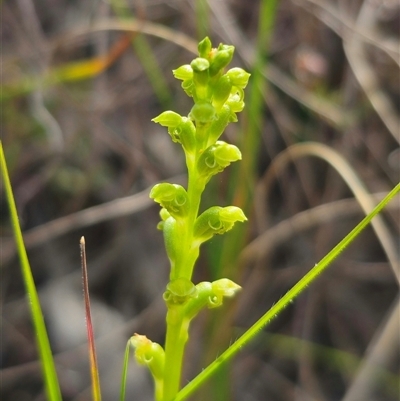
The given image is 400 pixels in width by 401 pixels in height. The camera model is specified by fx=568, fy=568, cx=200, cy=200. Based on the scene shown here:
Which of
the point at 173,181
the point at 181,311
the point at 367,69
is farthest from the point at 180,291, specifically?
the point at 367,69

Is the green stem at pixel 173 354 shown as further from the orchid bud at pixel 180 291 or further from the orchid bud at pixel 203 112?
the orchid bud at pixel 203 112

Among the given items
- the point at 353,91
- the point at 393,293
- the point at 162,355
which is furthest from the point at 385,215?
the point at 162,355

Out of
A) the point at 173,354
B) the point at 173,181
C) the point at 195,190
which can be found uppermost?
the point at 173,181

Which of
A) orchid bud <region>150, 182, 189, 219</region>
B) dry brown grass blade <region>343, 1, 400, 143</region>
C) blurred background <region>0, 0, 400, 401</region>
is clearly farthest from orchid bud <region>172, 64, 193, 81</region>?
dry brown grass blade <region>343, 1, 400, 143</region>

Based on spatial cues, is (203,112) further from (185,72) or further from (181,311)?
(181,311)

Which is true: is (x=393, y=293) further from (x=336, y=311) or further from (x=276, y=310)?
(x=276, y=310)

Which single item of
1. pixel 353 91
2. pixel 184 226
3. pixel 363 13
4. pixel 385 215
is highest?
pixel 363 13

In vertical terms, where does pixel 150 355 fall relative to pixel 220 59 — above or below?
below
